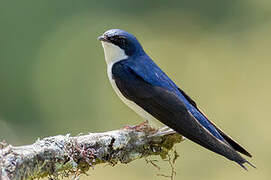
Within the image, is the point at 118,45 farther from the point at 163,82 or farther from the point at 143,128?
the point at 143,128

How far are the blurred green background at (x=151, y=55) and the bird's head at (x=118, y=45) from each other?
98 cm

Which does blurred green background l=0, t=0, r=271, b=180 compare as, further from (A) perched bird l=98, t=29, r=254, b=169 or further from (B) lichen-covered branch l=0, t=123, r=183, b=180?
(B) lichen-covered branch l=0, t=123, r=183, b=180

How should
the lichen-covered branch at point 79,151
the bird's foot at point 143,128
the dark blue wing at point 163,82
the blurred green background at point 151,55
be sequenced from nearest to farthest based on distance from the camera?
the lichen-covered branch at point 79,151 → the bird's foot at point 143,128 → the dark blue wing at point 163,82 → the blurred green background at point 151,55

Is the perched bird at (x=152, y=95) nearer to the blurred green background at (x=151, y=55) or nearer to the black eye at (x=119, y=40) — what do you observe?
the black eye at (x=119, y=40)

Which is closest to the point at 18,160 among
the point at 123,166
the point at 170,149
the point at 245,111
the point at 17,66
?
the point at 170,149

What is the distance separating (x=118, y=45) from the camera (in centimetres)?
351

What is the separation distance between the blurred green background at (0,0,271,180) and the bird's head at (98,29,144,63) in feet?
3.22

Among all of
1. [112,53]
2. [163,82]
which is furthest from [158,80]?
[112,53]

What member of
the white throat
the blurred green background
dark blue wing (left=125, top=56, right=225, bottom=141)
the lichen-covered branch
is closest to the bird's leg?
the lichen-covered branch

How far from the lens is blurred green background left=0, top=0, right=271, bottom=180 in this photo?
195 inches

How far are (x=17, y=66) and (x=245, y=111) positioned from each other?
7.77ft

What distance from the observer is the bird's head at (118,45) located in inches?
137

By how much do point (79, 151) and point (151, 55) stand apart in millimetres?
4170

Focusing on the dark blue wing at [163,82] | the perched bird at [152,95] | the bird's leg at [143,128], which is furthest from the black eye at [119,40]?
the bird's leg at [143,128]
